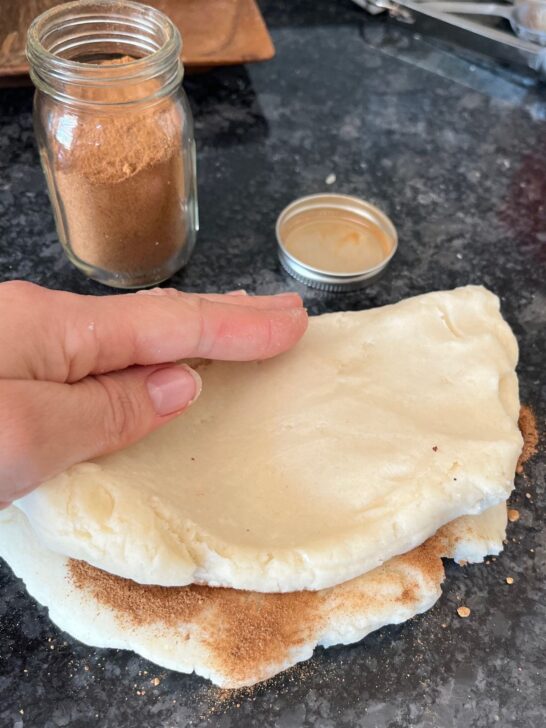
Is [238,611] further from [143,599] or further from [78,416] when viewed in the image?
[78,416]

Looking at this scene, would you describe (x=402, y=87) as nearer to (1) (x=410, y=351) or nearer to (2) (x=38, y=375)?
(1) (x=410, y=351)

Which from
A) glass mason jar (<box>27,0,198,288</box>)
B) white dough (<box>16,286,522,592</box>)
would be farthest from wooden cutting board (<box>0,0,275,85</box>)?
white dough (<box>16,286,522,592</box>)

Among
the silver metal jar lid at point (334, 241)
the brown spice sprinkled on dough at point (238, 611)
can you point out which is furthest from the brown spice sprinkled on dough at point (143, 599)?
the silver metal jar lid at point (334, 241)

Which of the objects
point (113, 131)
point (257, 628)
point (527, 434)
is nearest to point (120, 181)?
point (113, 131)

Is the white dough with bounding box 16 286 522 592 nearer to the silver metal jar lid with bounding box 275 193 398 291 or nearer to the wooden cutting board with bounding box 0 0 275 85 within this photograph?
the silver metal jar lid with bounding box 275 193 398 291

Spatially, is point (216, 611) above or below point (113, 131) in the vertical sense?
below

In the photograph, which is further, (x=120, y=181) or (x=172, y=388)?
(x=120, y=181)

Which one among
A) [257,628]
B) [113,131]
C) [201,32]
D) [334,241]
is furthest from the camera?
[201,32]

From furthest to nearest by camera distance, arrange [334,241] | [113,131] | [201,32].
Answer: [201,32]
[334,241]
[113,131]
